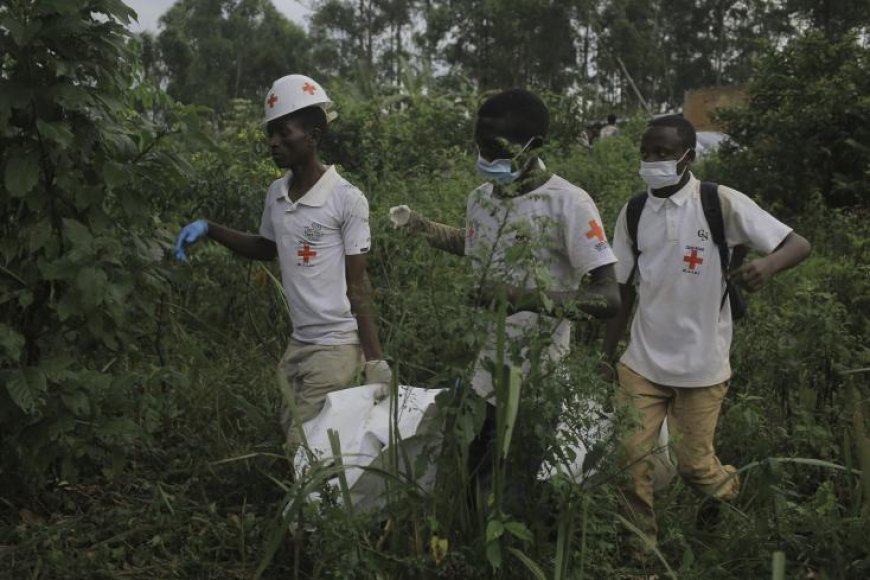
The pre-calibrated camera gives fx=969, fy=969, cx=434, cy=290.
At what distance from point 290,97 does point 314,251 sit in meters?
0.56

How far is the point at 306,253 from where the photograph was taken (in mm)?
3459

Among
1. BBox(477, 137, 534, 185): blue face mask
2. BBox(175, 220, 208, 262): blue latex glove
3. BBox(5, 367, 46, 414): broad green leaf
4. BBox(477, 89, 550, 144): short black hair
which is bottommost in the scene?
BBox(5, 367, 46, 414): broad green leaf

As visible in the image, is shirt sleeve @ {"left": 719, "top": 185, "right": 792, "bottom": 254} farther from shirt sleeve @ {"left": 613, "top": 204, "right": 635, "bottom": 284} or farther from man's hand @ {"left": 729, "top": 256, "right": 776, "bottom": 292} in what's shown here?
shirt sleeve @ {"left": 613, "top": 204, "right": 635, "bottom": 284}

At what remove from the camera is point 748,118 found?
10305 mm

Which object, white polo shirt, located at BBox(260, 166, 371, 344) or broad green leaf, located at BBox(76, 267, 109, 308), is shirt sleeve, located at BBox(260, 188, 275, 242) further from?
broad green leaf, located at BBox(76, 267, 109, 308)

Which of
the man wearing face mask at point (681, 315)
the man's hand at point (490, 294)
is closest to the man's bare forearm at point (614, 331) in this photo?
the man wearing face mask at point (681, 315)

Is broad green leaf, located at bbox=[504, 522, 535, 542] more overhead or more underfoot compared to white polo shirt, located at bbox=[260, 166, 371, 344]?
more underfoot

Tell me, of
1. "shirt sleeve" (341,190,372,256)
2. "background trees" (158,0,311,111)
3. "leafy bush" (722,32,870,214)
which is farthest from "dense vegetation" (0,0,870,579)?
"background trees" (158,0,311,111)

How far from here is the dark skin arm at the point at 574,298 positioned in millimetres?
2490

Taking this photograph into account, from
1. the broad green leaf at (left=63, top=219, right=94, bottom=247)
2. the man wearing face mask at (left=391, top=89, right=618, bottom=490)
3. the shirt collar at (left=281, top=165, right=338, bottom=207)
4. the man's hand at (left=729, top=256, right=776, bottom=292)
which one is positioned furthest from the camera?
the shirt collar at (left=281, top=165, right=338, bottom=207)

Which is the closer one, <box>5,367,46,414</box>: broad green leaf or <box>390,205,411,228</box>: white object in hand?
<box>5,367,46,414</box>: broad green leaf

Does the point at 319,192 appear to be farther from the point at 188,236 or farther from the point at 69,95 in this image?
the point at 69,95

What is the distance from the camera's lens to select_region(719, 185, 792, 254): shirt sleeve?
3.27 m

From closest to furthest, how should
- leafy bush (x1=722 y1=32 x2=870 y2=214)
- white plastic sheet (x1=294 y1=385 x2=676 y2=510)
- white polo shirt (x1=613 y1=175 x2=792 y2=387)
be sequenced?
white plastic sheet (x1=294 y1=385 x2=676 y2=510)
white polo shirt (x1=613 y1=175 x2=792 y2=387)
leafy bush (x1=722 y1=32 x2=870 y2=214)
